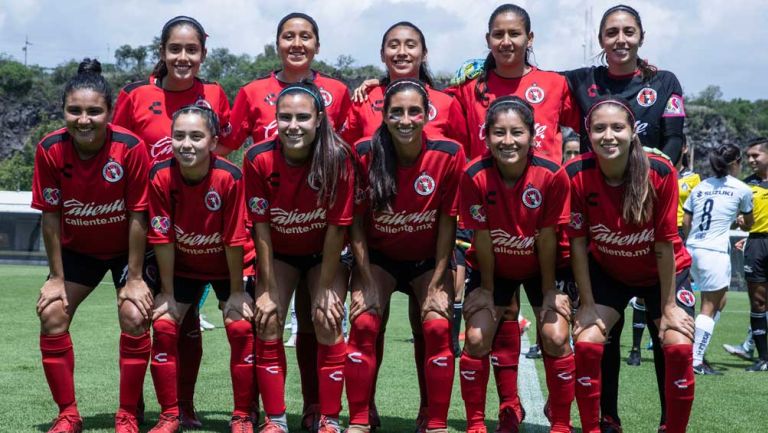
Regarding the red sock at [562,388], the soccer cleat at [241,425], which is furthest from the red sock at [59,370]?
the red sock at [562,388]

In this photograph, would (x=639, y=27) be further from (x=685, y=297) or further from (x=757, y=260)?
(x=757, y=260)

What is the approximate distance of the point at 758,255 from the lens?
30.9 ft

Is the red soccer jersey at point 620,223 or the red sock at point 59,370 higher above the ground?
the red soccer jersey at point 620,223

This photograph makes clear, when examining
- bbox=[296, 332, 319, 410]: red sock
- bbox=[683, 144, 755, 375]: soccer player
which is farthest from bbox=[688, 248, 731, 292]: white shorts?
bbox=[296, 332, 319, 410]: red sock

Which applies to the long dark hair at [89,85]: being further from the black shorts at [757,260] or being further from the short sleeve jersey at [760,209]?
the short sleeve jersey at [760,209]

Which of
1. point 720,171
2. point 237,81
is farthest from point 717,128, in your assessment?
point 720,171

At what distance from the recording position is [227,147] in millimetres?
5875

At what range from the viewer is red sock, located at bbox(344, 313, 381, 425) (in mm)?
4898

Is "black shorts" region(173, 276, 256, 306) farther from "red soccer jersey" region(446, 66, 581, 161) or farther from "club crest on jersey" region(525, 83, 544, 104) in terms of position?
"club crest on jersey" region(525, 83, 544, 104)

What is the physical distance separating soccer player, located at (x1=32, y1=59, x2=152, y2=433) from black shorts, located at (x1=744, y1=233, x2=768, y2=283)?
262 inches

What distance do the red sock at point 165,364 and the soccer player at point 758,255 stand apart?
599cm

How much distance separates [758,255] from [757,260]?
2.1 inches

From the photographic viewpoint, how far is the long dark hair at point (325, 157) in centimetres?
489

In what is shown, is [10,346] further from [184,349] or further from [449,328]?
[449,328]
